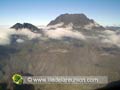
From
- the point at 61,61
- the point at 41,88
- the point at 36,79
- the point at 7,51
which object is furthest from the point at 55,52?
the point at 36,79

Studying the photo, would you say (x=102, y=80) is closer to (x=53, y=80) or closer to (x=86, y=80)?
(x=86, y=80)

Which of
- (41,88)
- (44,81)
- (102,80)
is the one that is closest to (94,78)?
(102,80)

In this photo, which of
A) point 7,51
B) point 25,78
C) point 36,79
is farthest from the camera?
point 7,51

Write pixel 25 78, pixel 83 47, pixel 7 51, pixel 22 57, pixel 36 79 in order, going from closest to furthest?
pixel 25 78
pixel 36 79
pixel 7 51
pixel 22 57
pixel 83 47

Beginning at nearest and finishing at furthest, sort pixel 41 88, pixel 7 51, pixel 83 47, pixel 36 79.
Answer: pixel 36 79
pixel 41 88
pixel 7 51
pixel 83 47

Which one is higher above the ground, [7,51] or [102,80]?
[102,80]

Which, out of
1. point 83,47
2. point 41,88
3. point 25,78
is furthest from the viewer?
point 83,47

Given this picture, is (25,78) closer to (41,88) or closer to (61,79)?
(61,79)

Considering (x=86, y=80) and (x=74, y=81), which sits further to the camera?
(x=86, y=80)

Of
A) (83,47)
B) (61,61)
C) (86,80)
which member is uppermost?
(86,80)
